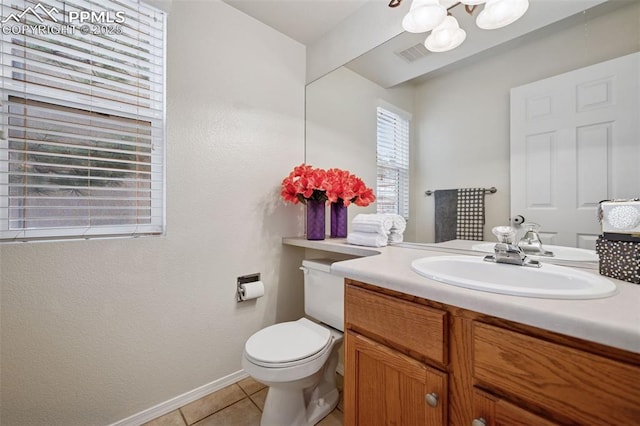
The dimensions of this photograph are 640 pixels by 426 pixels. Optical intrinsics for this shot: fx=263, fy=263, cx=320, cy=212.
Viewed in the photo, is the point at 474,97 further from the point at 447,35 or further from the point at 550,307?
the point at 550,307

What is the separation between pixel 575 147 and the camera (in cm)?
96

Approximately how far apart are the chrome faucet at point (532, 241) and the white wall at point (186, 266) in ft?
4.35

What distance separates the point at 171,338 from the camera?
1.41 metres

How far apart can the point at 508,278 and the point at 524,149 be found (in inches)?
21.2

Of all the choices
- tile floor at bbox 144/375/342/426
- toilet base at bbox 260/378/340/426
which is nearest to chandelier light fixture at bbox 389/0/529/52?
toilet base at bbox 260/378/340/426

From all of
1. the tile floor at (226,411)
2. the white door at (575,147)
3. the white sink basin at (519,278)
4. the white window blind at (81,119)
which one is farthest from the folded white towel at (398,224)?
the white window blind at (81,119)

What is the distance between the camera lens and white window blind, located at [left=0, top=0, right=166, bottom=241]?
1.06m

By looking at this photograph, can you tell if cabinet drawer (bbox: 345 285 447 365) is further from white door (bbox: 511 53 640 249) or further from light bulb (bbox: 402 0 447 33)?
light bulb (bbox: 402 0 447 33)

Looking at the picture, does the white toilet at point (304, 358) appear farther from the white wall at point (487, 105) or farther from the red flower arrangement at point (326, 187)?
the white wall at point (487, 105)

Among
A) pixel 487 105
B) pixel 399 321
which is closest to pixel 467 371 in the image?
pixel 399 321

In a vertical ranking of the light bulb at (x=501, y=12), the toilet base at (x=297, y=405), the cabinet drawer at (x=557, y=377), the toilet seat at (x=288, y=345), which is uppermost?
the light bulb at (x=501, y=12)

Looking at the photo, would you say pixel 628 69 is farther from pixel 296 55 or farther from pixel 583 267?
pixel 296 55

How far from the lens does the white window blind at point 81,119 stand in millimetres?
1063

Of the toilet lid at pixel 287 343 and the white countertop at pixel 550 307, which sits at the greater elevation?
the white countertop at pixel 550 307
